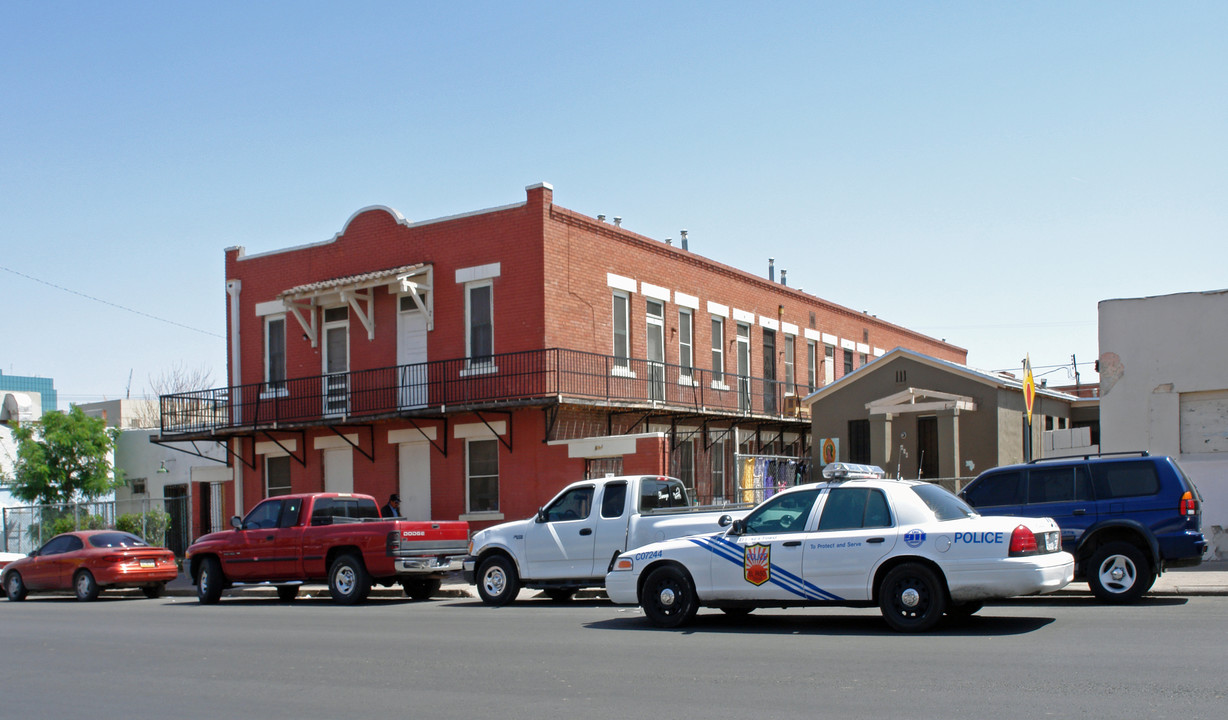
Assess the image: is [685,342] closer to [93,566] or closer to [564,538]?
[564,538]

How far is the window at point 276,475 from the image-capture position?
30.6 metres

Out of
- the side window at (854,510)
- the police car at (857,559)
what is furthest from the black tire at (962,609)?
the side window at (854,510)

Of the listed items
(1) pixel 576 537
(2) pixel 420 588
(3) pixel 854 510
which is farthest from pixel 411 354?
(3) pixel 854 510

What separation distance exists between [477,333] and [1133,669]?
19.4 m

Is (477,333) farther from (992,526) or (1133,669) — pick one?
(1133,669)

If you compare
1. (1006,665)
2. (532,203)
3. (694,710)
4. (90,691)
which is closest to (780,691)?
(694,710)

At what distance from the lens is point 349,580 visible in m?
19.6

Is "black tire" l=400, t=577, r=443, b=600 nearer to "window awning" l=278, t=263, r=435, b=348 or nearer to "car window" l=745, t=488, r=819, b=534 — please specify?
"window awning" l=278, t=263, r=435, b=348

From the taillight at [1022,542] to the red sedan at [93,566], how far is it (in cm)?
1771

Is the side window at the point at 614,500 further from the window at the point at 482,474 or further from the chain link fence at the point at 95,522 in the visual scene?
the chain link fence at the point at 95,522

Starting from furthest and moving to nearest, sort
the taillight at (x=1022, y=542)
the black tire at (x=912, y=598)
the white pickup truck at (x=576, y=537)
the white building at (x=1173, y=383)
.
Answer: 1. the white building at (x=1173, y=383)
2. the white pickup truck at (x=576, y=537)
3. the black tire at (x=912, y=598)
4. the taillight at (x=1022, y=542)

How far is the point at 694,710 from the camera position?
26.5ft

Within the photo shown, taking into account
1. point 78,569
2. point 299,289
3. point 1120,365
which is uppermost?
point 299,289

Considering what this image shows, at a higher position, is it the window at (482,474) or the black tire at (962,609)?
the window at (482,474)
